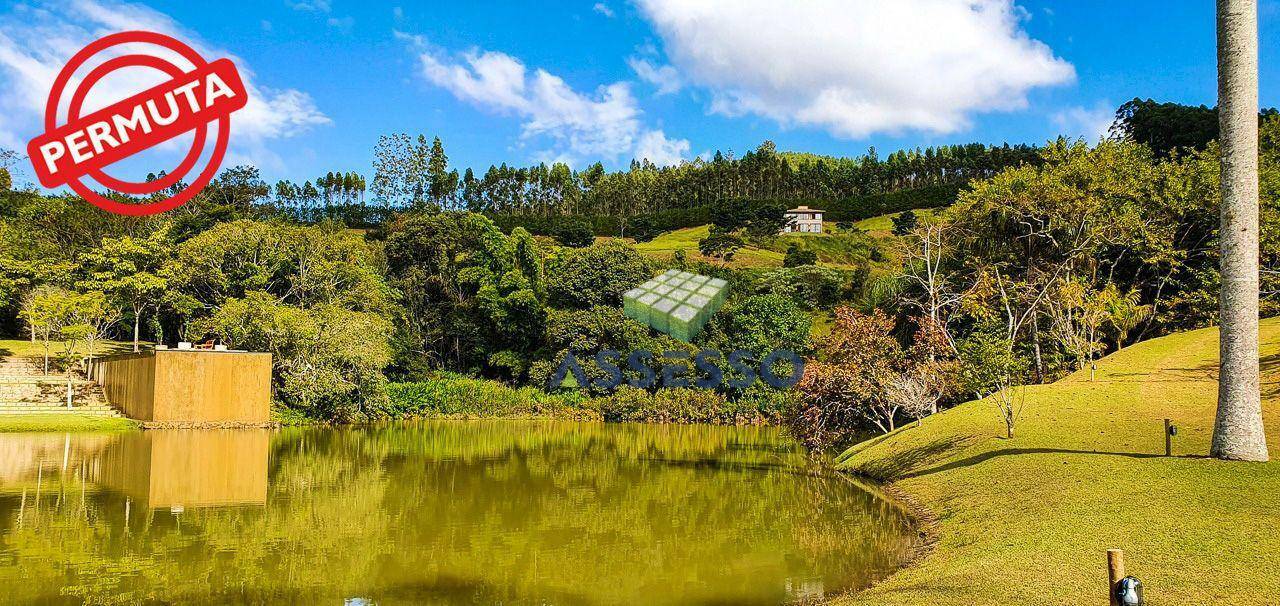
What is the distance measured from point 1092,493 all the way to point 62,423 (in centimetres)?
3137

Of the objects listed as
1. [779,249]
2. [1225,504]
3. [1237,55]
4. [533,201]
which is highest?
[533,201]

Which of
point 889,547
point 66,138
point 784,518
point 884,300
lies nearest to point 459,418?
point 884,300

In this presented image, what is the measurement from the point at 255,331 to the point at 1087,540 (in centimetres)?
3277

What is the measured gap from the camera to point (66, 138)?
18016mm

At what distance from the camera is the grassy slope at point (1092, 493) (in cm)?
838

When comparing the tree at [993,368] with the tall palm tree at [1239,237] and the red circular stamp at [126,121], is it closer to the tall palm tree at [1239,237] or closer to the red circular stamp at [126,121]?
the tall palm tree at [1239,237]

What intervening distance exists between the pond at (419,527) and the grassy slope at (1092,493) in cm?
139

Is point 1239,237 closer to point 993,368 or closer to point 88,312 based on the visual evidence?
point 993,368

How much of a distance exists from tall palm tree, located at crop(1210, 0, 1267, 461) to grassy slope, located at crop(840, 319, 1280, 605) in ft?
2.26

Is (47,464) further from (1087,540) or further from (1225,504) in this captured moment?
(1225,504)

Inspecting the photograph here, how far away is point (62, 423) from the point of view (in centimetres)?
2844

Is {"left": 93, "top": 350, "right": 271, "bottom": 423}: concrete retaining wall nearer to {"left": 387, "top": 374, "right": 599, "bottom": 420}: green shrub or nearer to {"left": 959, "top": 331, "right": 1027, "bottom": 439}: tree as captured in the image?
{"left": 387, "top": 374, "right": 599, "bottom": 420}: green shrub

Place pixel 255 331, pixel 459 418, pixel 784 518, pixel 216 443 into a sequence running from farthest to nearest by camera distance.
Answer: pixel 459 418 < pixel 255 331 < pixel 216 443 < pixel 784 518

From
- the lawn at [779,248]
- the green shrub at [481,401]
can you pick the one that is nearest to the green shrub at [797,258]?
the lawn at [779,248]
